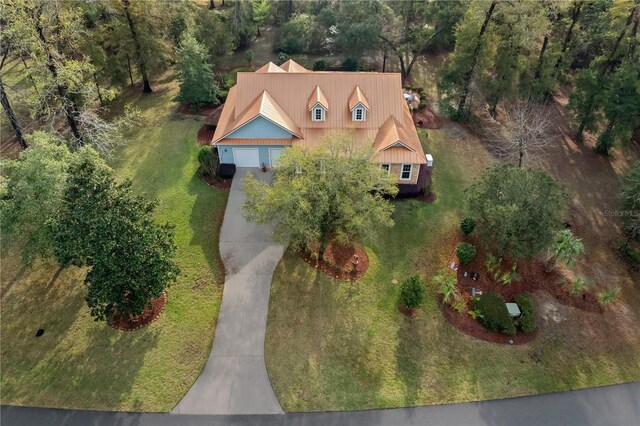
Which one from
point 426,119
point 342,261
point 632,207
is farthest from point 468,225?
point 426,119

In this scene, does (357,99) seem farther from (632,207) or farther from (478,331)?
(632,207)

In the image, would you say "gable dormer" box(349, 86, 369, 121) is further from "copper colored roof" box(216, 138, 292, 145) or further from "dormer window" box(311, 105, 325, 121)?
"copper colored roof" box(216, 138, 292, 145)

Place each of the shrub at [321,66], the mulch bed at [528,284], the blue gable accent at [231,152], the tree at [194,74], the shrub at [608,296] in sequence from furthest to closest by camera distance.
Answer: the shrub at [321,66]
the tree at [194,74]
the blue gable accent at [231,152]
the mulch bed at [528,284]
the shrub at [608,296]

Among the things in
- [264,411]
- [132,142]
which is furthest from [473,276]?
[132,142]

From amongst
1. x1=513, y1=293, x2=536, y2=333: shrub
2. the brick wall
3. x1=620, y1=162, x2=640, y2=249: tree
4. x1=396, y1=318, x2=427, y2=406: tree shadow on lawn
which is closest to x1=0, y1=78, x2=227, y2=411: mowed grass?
x1=396, y1=318, x2=427, y2=406: tree shadow on lawn

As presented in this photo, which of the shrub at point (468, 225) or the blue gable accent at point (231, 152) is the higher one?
the blue gable accent at point (231, 152)

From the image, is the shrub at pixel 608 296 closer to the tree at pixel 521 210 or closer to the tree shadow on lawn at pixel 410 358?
the tree at pixel 521 210

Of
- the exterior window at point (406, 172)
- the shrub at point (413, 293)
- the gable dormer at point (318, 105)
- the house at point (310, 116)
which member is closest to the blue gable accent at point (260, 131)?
the house at point (310, 116)
